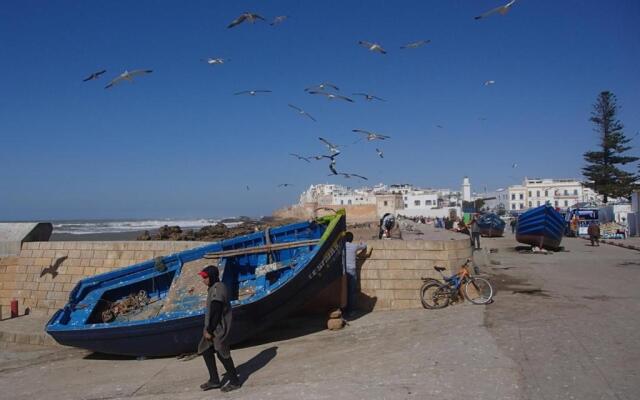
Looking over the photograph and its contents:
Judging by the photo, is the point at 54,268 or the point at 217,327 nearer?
the point at 217,327

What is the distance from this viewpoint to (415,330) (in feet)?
25.7

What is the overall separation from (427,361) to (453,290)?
358 centimetres

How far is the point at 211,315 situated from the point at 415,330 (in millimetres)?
3432

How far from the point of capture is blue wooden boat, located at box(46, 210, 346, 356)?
26.6 ft

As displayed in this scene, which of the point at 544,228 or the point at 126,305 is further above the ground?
the point at 544,228

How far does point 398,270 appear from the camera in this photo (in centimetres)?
1007

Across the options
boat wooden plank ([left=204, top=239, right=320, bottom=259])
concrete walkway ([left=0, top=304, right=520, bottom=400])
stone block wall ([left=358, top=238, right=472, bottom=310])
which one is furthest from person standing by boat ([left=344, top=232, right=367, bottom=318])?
boat wooden plank ([left=204, top=239, right=320, bottom=259])

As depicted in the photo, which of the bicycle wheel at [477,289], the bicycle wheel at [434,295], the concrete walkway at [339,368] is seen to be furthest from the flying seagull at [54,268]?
the bicycle wheel at [477,289]

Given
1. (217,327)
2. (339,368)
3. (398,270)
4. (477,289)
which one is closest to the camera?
(217,327)

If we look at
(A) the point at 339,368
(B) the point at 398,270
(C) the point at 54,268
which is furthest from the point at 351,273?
(C) the point at 54,268

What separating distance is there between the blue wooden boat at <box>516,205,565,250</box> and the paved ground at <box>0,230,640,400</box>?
9.63 metres

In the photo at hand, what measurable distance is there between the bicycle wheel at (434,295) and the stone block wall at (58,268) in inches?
217

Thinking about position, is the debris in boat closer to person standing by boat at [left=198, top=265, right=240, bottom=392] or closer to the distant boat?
person standing by boat at [left=198, top=265, right=240, bottom=392]

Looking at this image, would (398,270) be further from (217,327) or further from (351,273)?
(217,327)
